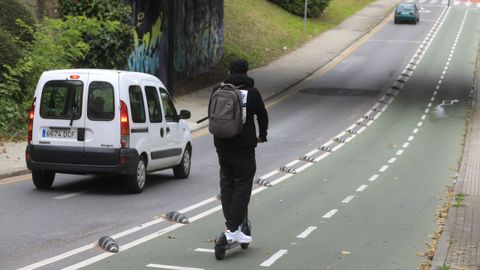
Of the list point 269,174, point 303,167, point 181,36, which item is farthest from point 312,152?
point 181,36

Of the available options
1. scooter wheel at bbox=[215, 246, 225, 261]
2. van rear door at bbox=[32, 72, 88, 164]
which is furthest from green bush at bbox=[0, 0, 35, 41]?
scooter wheel at bbox=[215, 246, 225, 261]

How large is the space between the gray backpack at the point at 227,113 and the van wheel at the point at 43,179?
229 inches

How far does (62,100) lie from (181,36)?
79.0 ft

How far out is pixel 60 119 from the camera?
13852 millimetres

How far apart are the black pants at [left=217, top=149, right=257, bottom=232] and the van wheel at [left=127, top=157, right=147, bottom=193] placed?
481cm

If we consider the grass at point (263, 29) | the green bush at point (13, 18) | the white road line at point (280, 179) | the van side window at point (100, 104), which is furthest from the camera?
the grass at point (263, 29)

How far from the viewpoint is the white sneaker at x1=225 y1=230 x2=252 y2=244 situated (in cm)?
927

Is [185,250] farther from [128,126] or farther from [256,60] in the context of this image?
[256,60]

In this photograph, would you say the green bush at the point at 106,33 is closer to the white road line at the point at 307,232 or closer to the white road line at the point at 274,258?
the white road line at the point at 307,232

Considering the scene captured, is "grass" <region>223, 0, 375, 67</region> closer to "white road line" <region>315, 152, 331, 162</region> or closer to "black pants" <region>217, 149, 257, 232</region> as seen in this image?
"white road line" <region>315, 152, 331, 162</region>

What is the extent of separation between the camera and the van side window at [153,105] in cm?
1473

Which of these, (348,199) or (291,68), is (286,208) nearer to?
(348,199)

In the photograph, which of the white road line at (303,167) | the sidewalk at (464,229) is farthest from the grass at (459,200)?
the white road line at (303,167)

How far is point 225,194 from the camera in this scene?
9406mm
